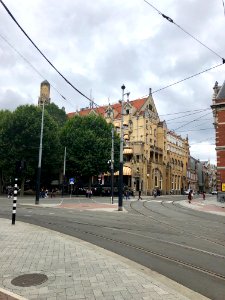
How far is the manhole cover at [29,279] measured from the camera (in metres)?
6.39

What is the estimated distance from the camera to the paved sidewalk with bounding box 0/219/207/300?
573cm

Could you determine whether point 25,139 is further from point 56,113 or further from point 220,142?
point 220,142

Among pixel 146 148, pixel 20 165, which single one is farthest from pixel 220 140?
pixel 20 165

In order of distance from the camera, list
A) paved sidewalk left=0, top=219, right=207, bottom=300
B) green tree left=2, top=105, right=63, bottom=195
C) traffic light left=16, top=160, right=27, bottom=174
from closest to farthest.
→ paved sidewalk left=0, top=219, right=207, bottom=300 → traffic light left=16, top=160, right=27, bottom=174 → green tree left=2, top=105, right=63, bottom=195

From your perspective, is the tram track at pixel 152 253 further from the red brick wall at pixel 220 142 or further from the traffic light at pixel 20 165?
Result: the red brick wall at pixel 220 142

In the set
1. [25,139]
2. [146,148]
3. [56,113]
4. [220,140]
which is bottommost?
[220,140]

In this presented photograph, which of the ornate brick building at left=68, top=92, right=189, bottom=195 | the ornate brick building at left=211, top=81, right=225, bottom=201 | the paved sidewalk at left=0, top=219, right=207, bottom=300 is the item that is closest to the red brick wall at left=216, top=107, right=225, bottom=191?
the ornate brick building at left=211, top=81, right=225, bottom=201

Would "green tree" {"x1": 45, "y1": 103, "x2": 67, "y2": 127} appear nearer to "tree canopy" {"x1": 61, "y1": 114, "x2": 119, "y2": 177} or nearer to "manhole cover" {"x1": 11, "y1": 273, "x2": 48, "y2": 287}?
"tree canopy" {"x1": 61, "y1": 114, "x2": 119, "y2": 177}

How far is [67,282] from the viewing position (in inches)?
249

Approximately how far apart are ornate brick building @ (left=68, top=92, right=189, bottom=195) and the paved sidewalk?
61.1 meters

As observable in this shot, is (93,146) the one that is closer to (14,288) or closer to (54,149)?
(54,149)

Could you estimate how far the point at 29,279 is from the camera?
6621 millimetres

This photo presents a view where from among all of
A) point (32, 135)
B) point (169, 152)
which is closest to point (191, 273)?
point (32, 135)

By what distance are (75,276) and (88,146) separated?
164ft
